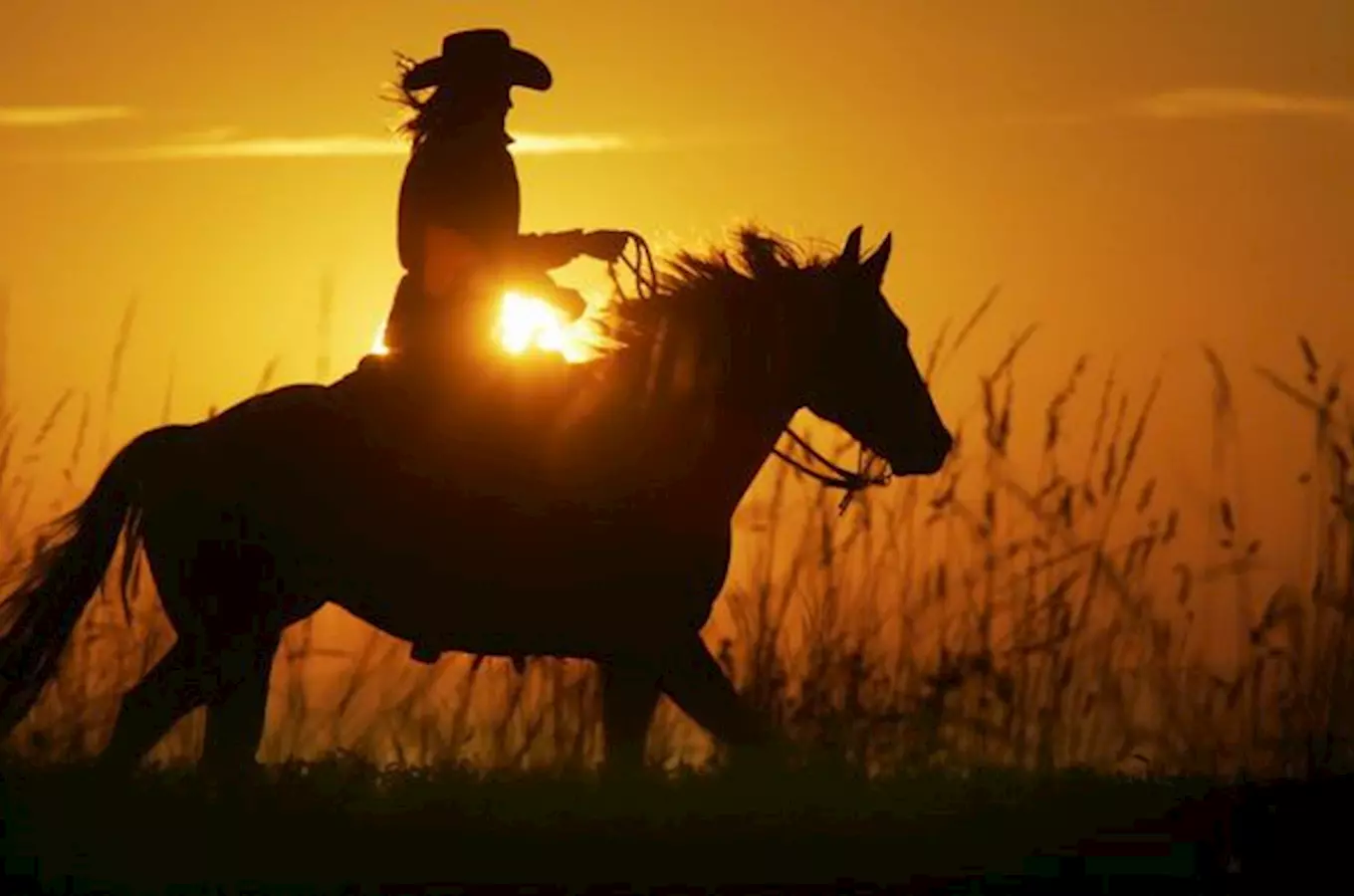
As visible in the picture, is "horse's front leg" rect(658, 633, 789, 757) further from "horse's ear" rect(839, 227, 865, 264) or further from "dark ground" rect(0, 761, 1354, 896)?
"horse's ear" rect(839, 227, 865, 264)

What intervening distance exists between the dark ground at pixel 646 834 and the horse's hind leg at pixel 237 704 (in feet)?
2.49

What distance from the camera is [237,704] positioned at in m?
A: 9.98

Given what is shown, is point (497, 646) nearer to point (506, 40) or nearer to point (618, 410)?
point (618, 410)

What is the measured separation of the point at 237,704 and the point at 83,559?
788mm

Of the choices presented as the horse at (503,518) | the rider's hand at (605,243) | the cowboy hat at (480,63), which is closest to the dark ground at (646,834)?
the horse at (503,518)

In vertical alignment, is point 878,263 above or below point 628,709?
above

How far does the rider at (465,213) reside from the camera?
10000 mm

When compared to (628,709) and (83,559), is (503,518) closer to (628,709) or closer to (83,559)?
(628,709)

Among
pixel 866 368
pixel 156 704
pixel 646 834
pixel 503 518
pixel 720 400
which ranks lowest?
pixel 646 834

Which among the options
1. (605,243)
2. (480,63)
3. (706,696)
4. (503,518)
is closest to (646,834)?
(706,696)

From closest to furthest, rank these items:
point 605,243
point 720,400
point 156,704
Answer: point 156,704 < point 605,243 < point 720,400

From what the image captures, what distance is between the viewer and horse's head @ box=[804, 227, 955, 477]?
1041cm

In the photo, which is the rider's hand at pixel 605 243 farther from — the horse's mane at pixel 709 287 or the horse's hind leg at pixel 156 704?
the horse's hind leg at pixel 156 704

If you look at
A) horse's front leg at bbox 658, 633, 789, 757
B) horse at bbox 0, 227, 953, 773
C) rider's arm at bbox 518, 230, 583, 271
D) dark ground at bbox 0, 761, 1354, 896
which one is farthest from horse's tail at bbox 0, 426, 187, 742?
horse's front leg at bbox 658, 633, 789, 757
